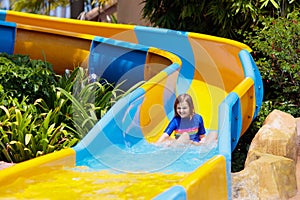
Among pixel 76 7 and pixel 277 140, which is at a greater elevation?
pixel 76 7

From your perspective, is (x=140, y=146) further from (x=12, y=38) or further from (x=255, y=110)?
(x=12, y=38)

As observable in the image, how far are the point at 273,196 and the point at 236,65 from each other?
2346 mm

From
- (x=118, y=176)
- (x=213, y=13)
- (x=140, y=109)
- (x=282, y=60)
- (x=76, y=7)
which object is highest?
(x=213, y=13)

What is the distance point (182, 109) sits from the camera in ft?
19.0

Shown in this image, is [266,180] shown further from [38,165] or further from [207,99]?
[207,99]

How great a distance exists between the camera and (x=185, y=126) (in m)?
5.82

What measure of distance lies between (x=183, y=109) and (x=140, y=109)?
40 cm

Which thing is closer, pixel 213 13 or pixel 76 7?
pixel 213 13

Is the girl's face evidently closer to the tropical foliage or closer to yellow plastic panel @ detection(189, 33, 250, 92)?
yellow plastic panel @ detection(189, 33, 250, 92)

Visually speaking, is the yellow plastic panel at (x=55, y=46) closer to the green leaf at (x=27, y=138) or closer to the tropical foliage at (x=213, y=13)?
the tropical foliage at (x=213, y=13)

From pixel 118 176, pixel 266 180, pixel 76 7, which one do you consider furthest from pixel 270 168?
pixel 76 7

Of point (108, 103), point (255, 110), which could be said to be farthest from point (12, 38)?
point (255, 110)

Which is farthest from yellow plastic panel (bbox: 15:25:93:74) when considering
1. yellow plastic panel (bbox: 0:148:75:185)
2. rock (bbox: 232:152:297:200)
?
rock (bbox: 232:152:297:200)

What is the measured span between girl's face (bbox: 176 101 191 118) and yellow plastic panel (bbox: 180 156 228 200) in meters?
1.53
